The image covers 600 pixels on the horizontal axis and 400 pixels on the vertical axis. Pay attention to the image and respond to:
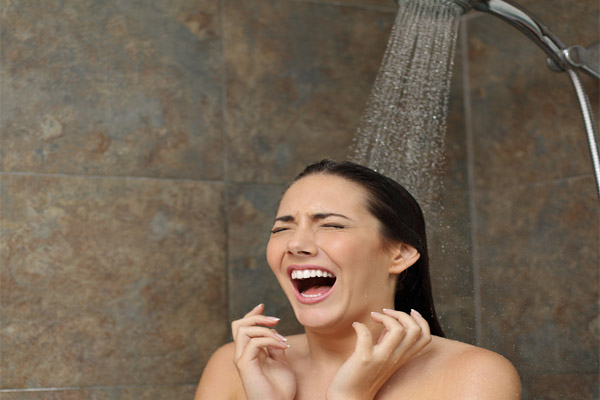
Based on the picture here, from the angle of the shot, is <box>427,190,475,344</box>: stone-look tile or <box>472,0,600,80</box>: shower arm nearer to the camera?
<box>472,0,600,80</box>: shower arm

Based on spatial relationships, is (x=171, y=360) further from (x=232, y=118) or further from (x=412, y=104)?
(x=412, y=104)

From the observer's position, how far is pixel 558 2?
75.1 inches

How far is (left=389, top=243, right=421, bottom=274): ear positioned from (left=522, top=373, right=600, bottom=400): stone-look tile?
46 cm

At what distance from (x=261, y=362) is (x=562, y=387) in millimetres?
719

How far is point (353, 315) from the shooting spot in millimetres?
1323

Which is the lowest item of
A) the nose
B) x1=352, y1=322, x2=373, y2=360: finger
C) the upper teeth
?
x1=352, y1=322, x2=373, y2=360: finger

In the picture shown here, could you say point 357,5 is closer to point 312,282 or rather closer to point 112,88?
point 112,88

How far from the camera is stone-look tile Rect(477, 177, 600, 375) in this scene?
5.77 ft

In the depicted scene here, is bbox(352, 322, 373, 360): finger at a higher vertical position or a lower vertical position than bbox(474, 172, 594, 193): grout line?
lower

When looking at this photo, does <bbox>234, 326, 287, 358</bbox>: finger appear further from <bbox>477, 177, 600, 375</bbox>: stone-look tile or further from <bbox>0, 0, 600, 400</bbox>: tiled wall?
<bbox>477, 177, 600, 375</bbox>: stone-look tile

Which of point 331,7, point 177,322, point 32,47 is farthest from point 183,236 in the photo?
point 331,7

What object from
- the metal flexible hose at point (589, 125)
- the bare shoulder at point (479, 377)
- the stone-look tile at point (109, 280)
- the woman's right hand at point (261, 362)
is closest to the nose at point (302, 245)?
the woman's right hand at point (261, 362)

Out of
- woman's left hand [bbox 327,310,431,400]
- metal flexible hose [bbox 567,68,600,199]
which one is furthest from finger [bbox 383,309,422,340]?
metal flexible hose [bbox 567,68,600,199]

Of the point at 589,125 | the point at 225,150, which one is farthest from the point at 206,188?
the point at 589,125
